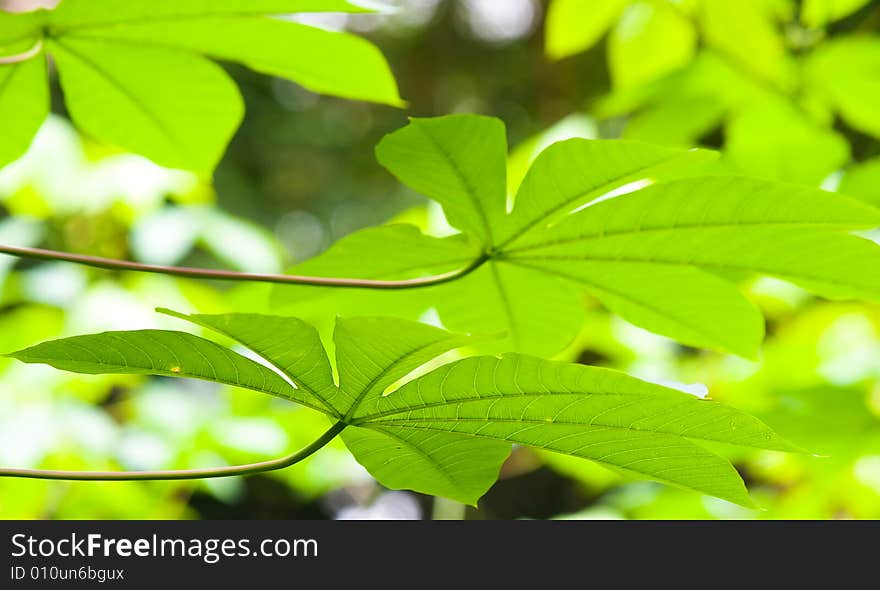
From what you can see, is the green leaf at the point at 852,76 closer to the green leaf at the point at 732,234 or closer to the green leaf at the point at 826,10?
the green leaf at the point at 826,10

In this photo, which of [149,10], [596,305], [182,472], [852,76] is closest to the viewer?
[182,472]

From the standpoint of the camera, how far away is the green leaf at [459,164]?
1.34ft

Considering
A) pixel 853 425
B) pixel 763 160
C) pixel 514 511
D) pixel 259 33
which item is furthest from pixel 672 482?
pixel 514 511

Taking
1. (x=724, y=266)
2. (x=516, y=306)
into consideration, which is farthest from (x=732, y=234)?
(x=516, y=306)

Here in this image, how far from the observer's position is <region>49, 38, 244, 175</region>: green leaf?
50 cm

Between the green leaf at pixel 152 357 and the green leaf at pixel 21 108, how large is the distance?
22cm

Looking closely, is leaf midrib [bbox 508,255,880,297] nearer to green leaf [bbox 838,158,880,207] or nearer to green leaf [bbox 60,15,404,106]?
green leaf [bbox 60,15,404,106]

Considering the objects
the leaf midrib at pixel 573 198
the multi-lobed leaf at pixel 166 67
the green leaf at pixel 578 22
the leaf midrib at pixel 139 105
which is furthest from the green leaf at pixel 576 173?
the green leaf at pixel 578 22

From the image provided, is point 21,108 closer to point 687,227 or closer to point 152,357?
point 152,357

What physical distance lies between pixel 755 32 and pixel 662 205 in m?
0.38

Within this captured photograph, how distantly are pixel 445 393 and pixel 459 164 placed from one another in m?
0.13

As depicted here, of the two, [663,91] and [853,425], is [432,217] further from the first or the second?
[853,425]

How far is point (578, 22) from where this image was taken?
0.73 m

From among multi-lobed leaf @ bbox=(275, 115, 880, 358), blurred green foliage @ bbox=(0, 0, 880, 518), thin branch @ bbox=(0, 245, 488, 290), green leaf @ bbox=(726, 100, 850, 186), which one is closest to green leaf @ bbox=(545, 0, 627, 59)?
blurred green foliage @ bbox=(0, 0, 880, 518)
